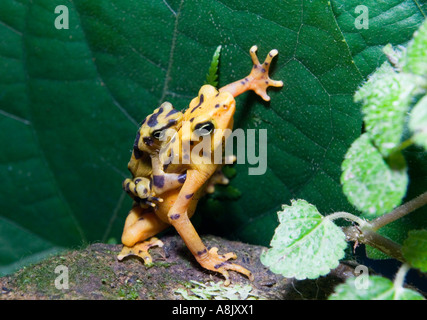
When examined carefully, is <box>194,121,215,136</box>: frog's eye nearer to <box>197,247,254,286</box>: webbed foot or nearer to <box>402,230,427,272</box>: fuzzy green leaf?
<box>197,247,254,286</box>: webbed foot

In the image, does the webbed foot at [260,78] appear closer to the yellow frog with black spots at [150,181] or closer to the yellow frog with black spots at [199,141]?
the yellow frog with black spots at [199,141]

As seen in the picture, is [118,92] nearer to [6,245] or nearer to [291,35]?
[291,35]

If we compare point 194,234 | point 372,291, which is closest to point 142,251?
point 194,234

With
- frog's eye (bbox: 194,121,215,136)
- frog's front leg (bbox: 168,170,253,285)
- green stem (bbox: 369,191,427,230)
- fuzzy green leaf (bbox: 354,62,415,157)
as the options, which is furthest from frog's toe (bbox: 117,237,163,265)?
fuzzy green leaf (bbox: 354,62,415,157)

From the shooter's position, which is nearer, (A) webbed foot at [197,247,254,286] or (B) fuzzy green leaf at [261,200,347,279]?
(B) fuzzy green leaf at [261,200,347,279]

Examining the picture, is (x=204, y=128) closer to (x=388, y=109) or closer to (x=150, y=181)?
(x=150, y=181)
